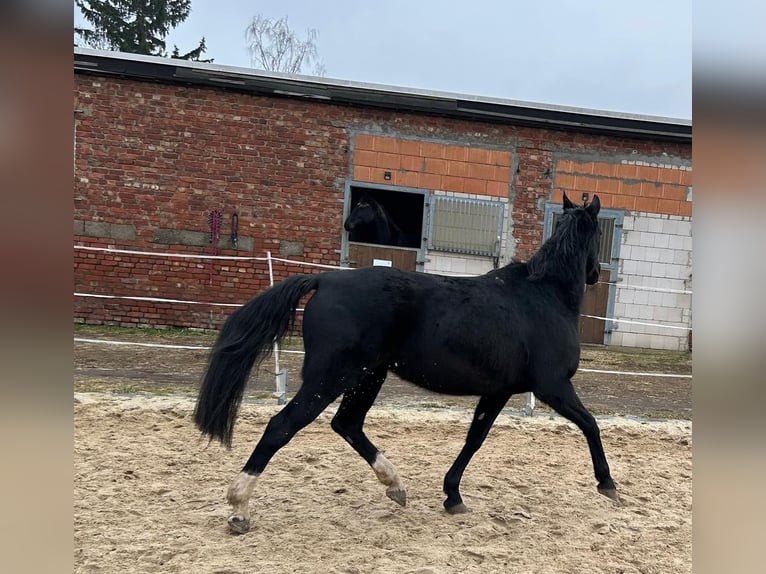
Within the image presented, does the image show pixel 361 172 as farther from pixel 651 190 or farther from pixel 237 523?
pixel 237 523

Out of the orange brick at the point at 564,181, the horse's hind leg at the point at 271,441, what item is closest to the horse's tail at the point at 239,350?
the horse's hind leg at the point at 271,441

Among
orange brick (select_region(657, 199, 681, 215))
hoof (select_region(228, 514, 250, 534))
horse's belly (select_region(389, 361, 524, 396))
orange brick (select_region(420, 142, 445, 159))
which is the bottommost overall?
hoof (select_region(228, 514, 250, 534))

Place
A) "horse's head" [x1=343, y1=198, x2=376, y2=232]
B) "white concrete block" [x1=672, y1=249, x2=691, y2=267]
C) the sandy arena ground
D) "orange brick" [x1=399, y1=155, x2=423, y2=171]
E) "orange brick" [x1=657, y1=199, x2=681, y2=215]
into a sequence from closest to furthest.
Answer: the sandy arena ground → "horse's head" [x1=343, y1=198, x2=376, y2=232] → "orange brick" [x1=399, y1=155, x2=423, y2=171] → "orange brick" [x1=657, y1=199, x2=681, y2=215] → "white concrete block" [x1=672, y1=249, x2=691, y2=267]

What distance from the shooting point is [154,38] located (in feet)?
66.6

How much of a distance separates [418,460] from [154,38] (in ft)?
71.6

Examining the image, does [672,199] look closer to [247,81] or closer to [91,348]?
[247,81]

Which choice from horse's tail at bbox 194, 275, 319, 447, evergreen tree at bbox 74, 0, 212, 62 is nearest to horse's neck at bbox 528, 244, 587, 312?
horse's tail at bbox 194, 275, 319, 447

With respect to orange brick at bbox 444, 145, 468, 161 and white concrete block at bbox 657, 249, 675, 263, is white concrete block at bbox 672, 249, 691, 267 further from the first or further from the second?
orange brick at bbox 444, 145, 468, 161

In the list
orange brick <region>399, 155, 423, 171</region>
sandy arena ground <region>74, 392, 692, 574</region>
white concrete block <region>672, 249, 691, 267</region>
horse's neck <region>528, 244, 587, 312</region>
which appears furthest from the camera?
white concrete block <region>672, 249, 691, 267</region>

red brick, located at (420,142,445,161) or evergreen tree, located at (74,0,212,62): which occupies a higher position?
evergreen tree, located at (74,0,212,62)

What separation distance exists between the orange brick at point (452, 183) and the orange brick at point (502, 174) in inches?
21.7

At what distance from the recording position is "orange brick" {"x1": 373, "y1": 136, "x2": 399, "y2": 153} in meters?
8.25

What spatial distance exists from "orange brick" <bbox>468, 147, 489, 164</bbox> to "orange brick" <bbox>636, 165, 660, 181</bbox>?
2.62 metres
